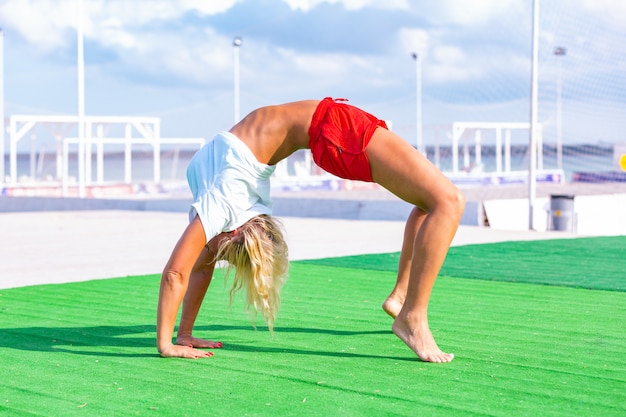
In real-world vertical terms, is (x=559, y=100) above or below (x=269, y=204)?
above

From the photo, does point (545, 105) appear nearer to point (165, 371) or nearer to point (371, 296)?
point (371, 296)

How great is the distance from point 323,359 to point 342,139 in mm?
971

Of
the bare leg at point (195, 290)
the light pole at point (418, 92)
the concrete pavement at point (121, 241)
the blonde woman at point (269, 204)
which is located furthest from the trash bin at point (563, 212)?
the light pole at point (418, 92)

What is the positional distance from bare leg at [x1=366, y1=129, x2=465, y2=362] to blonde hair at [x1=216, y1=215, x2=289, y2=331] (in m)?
0.60

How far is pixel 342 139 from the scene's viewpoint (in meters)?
4.31

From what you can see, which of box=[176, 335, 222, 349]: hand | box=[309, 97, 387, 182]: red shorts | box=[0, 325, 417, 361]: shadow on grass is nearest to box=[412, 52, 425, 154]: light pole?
box=[0, 325, 417, 361]: shadow on grass

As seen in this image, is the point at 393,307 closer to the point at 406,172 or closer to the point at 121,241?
the point at 406,172

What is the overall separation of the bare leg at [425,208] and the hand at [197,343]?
0.94 meters

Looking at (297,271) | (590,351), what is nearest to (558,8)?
(297,271)

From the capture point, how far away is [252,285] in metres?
4.58

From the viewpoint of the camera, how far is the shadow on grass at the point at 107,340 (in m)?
4.55

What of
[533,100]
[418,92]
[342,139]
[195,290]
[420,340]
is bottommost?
[420,340]

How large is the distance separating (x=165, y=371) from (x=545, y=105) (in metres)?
21.3

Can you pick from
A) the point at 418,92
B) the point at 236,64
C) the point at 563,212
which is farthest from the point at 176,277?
the point at 418,92
